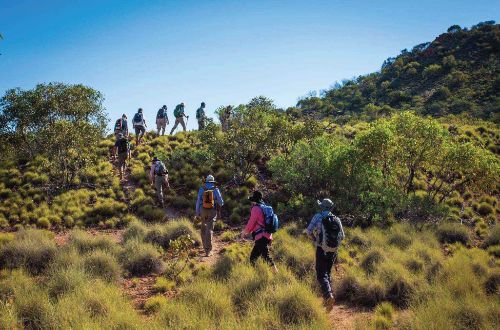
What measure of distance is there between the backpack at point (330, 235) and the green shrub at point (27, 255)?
23.6ft

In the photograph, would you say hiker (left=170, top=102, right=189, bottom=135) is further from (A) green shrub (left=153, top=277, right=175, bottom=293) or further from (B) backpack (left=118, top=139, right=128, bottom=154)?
(A) green shrub (left=153, top=277, right=175, bottom=293)

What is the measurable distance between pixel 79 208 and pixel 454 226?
1550 cm

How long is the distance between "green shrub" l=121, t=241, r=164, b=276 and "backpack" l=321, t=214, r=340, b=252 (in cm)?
501

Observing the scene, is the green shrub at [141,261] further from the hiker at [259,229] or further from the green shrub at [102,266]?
the hiker at [259,229]

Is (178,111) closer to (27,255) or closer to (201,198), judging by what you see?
(201,198)

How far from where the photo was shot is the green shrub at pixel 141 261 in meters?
9.95

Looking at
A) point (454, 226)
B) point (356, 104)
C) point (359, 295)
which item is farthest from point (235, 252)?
point (356, 104)

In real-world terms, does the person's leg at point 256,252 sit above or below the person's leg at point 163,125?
below

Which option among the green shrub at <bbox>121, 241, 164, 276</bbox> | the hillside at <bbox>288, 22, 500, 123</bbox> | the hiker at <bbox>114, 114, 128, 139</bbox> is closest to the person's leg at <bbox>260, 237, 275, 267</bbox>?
the green shrub at <bbox>121, 241, 164, 276</bbox>

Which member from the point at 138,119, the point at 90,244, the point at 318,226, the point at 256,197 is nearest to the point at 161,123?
the point at 138,119

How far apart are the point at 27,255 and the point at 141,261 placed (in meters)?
2.97

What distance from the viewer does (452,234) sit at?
1407cm

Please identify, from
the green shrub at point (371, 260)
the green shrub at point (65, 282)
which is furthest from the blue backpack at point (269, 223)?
the green shrub at point (65, 282)

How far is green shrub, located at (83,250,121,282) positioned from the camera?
8.77 m
